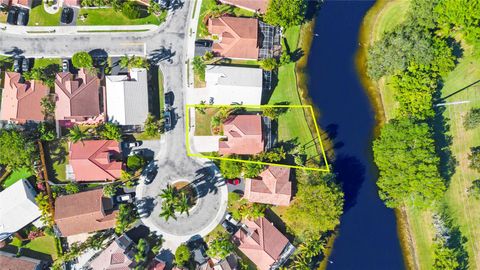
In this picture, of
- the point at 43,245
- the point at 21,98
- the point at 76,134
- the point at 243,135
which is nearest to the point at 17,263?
the point at 43,245

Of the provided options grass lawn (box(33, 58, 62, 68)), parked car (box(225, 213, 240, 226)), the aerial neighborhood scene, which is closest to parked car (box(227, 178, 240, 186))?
the aerial neighborhood scene

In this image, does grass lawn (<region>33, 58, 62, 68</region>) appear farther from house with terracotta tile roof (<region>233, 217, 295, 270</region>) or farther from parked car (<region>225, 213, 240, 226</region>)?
house with terracotta tile roof (<region>233, 217, 295, 270</region>)

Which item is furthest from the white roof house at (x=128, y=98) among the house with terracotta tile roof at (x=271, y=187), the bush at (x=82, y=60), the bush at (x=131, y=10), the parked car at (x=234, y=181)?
the house with terracotta tile roof at (x=271, y=187)

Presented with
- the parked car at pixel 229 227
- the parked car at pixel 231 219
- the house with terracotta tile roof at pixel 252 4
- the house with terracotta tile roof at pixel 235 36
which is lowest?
the parked car at pixel 229 227

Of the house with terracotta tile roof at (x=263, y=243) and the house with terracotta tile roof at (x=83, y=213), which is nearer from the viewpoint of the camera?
the house with terracotta tile roof at (x=83, y=213)

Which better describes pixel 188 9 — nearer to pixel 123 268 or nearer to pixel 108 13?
pixel 108 13

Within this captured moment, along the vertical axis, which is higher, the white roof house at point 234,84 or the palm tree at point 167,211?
the white roof house at point 234,84

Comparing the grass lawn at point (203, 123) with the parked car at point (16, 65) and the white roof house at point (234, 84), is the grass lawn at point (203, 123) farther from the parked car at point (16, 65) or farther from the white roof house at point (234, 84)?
the parked car at point (16, 65)
